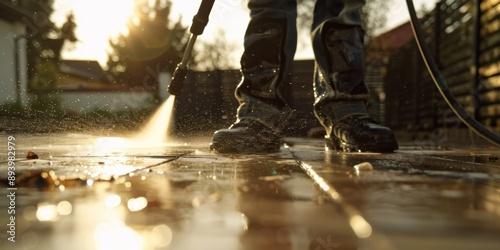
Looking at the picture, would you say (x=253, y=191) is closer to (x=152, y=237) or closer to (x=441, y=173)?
(x=152, y=237)

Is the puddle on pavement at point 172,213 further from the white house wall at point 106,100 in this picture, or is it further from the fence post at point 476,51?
the white house wall at point 106,100

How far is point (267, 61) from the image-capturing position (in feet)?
9.08

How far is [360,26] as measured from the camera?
279cm

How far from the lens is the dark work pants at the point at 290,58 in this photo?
8.84ft

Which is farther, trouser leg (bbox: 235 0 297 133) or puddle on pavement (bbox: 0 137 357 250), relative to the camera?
trouser leg (bbox: 235 0 297 133)

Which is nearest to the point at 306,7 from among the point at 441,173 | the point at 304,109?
the point at 304,109

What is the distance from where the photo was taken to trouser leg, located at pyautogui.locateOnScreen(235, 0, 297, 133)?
8.95ft

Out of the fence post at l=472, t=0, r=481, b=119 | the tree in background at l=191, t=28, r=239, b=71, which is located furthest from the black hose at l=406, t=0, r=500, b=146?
the tree in background at l=191, t=28, r=239, b=71

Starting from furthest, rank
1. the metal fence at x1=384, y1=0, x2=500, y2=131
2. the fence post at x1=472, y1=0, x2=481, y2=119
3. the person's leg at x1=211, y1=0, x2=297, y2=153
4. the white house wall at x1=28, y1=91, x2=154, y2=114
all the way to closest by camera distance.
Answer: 1. the white house wall at x1=28, y1=91, x2=154, y2=114
2. the fence post at x1=472, y1=0, x2=481, y2=119
3. the metal fence at x1=384, y1=0, x2=500, y2=131
4. the person's leg at x1=211, y1=0, x2=297, y2=153

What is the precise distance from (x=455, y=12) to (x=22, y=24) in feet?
51.1

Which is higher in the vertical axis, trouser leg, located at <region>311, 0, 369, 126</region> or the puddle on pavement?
trouser leg, located at <region>311, 0, 369, 126</region>

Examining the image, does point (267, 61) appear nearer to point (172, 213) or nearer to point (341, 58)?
point (341, 58)

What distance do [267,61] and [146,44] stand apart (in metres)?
31.5

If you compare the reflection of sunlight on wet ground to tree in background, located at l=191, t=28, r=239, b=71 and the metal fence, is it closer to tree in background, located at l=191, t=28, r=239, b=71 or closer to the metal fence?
the metal fence
